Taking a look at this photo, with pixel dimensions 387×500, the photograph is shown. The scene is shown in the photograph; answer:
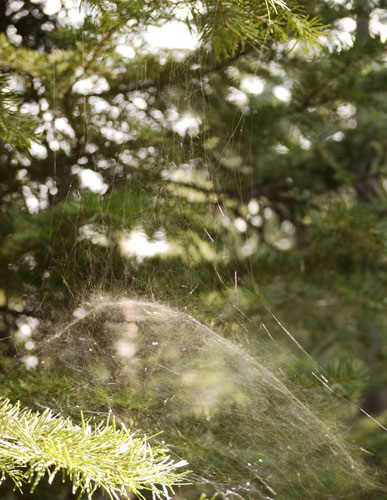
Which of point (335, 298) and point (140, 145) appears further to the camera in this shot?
point (335, 298)

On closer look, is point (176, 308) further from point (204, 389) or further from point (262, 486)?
point (262, 486)

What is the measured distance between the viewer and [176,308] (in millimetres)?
393

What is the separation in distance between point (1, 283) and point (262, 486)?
344 mm

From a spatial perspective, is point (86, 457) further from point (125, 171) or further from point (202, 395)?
point (125, 171)

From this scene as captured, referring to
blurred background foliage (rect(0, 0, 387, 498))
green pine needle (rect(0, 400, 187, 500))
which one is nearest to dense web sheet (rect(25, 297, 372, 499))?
blurred background foliage (rect(0, 0, 387, 498))

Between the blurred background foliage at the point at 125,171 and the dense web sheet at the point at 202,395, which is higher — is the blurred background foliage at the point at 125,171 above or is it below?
above

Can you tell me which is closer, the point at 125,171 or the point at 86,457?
the point at 86,457

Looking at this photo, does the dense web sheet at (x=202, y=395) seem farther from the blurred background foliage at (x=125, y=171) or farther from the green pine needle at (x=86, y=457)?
the green pine needle at (x=86, y=457)

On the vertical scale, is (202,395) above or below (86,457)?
below

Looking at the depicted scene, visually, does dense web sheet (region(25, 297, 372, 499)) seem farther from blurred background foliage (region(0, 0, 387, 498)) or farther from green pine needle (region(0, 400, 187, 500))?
green pine needle (region(0, 400, 187, 500))

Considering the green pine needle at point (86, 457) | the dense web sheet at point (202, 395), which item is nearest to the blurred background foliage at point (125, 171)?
the dense web sheet at point (202, 395)

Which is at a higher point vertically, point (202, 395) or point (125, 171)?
point (125, 171)

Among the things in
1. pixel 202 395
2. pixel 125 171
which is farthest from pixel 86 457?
pixel 125 171

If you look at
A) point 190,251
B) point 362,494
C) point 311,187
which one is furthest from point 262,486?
point 311,187
